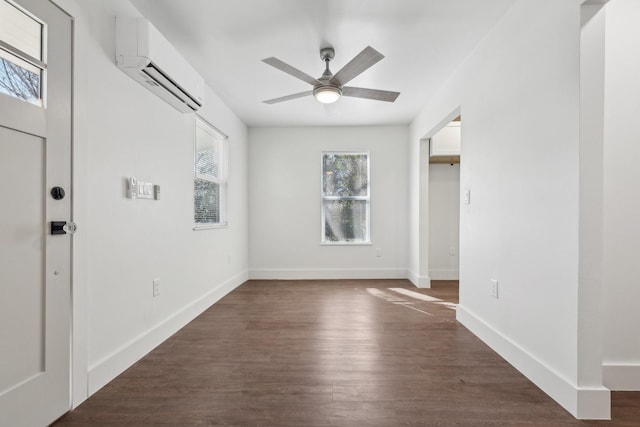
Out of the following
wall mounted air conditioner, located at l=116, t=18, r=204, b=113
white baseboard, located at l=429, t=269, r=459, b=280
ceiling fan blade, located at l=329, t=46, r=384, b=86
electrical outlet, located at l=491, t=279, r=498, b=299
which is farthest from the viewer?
white baseboard, located at l=429, t=269, r=459, b=280

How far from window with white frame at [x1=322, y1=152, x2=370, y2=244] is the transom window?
3.84 metres

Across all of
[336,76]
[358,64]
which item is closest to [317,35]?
[336,76]

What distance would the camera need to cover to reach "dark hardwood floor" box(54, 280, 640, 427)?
5.08 feet

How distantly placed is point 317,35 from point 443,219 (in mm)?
3603

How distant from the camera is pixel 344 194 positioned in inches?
198

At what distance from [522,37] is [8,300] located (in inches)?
120

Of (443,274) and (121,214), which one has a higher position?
(121,214)

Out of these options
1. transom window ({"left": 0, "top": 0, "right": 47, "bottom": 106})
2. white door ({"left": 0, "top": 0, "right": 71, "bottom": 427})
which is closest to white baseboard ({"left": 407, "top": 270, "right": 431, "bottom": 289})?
white door ({"left": 0, "top": 0, "right": 71, "bottom": 427})

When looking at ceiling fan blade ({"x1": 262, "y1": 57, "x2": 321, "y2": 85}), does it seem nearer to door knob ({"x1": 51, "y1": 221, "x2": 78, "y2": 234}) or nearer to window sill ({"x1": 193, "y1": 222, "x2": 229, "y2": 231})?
door knob ({"x1": 51, "y1": 221, "x2": 78, "y2": 234})

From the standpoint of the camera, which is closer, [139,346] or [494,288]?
[139,346]

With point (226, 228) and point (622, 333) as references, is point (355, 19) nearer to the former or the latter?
point (622, 333)

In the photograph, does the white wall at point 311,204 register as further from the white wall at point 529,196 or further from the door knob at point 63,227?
the door knob at point 63,227

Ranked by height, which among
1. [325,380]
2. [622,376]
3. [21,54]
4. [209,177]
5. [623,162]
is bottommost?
[325,380]

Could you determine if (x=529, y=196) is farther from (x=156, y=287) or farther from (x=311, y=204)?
(x=311, y=204)
